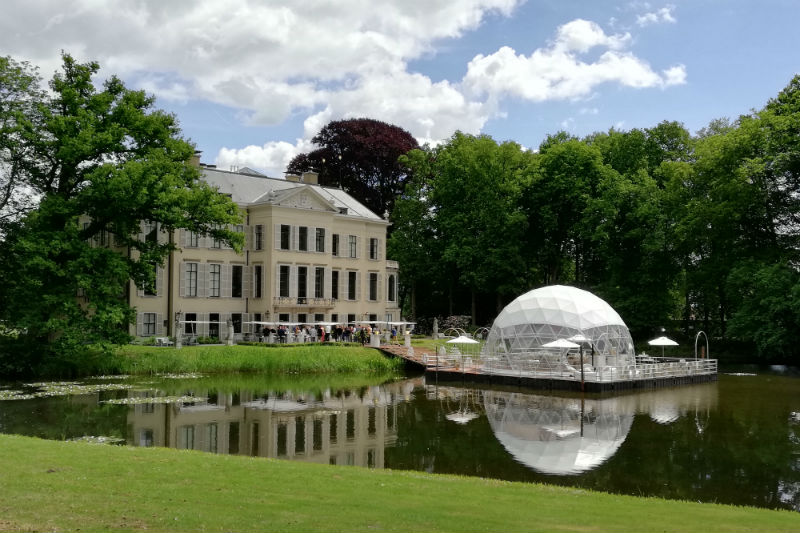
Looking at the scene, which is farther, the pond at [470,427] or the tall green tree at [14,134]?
the tall green tree at [14,134]

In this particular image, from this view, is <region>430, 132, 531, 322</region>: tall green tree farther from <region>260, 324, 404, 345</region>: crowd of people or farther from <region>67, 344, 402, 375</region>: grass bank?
<region>67, 344, 402, 375</region>: grass bank

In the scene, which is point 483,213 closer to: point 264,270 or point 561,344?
point 264,270

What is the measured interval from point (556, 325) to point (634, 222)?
708 inches

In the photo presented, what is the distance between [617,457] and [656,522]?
25.5 feet

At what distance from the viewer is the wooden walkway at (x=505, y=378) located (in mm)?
32688

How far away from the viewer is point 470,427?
72.4 ft

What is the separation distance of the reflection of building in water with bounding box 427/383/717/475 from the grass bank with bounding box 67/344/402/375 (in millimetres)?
7203

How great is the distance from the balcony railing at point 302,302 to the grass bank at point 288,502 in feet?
109

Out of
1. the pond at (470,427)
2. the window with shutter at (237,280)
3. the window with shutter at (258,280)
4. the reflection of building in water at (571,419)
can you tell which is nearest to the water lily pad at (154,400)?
the pond at (470,427)

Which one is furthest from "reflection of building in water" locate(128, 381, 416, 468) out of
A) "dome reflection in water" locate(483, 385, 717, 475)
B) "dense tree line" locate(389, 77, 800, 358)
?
"dense tree line" locate(389, 77, 800, 358)

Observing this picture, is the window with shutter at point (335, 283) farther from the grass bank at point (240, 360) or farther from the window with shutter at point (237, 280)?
the grass bank at point (240, 360)

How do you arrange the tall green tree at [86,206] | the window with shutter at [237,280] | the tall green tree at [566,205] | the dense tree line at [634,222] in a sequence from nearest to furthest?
the tall green tree at [86,206]
the dense tree line at [634,222]
the window with shutter at [237,280]
the tall green tree at [566,205]

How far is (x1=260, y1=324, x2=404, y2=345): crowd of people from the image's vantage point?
143ft

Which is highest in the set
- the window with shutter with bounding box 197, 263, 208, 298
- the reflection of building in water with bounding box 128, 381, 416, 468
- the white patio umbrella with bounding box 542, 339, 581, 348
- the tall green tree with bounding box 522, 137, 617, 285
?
the tall green tree with bounding box 522, 137, 617, 285
